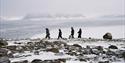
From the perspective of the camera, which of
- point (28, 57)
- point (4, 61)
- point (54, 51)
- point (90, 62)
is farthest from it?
point (54, 51)

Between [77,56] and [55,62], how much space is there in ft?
11.8

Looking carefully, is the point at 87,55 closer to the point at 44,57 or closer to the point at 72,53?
the point at 72,53

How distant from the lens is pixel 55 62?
1530 cm

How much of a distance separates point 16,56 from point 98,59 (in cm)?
577

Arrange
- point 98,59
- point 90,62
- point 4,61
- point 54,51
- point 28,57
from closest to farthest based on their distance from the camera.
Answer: point 4,61 → point 90,62 → point 98,59 → point 28,57 → point 54,51

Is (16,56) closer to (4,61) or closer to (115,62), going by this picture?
(4,61)

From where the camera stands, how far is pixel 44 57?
718 inches

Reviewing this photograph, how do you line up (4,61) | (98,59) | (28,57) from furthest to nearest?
(28,57) → (98,59) → (4,61)

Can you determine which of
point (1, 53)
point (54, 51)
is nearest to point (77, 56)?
point (54, 51)

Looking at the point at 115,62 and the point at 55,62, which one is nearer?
the point at 55,62

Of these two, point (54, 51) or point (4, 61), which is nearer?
point (4, 61)

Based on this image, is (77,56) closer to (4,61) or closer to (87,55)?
(87,55)

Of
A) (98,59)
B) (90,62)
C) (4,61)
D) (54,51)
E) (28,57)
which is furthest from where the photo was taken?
(54,51)

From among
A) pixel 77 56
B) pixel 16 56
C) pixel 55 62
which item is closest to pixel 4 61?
pixel 55 62
